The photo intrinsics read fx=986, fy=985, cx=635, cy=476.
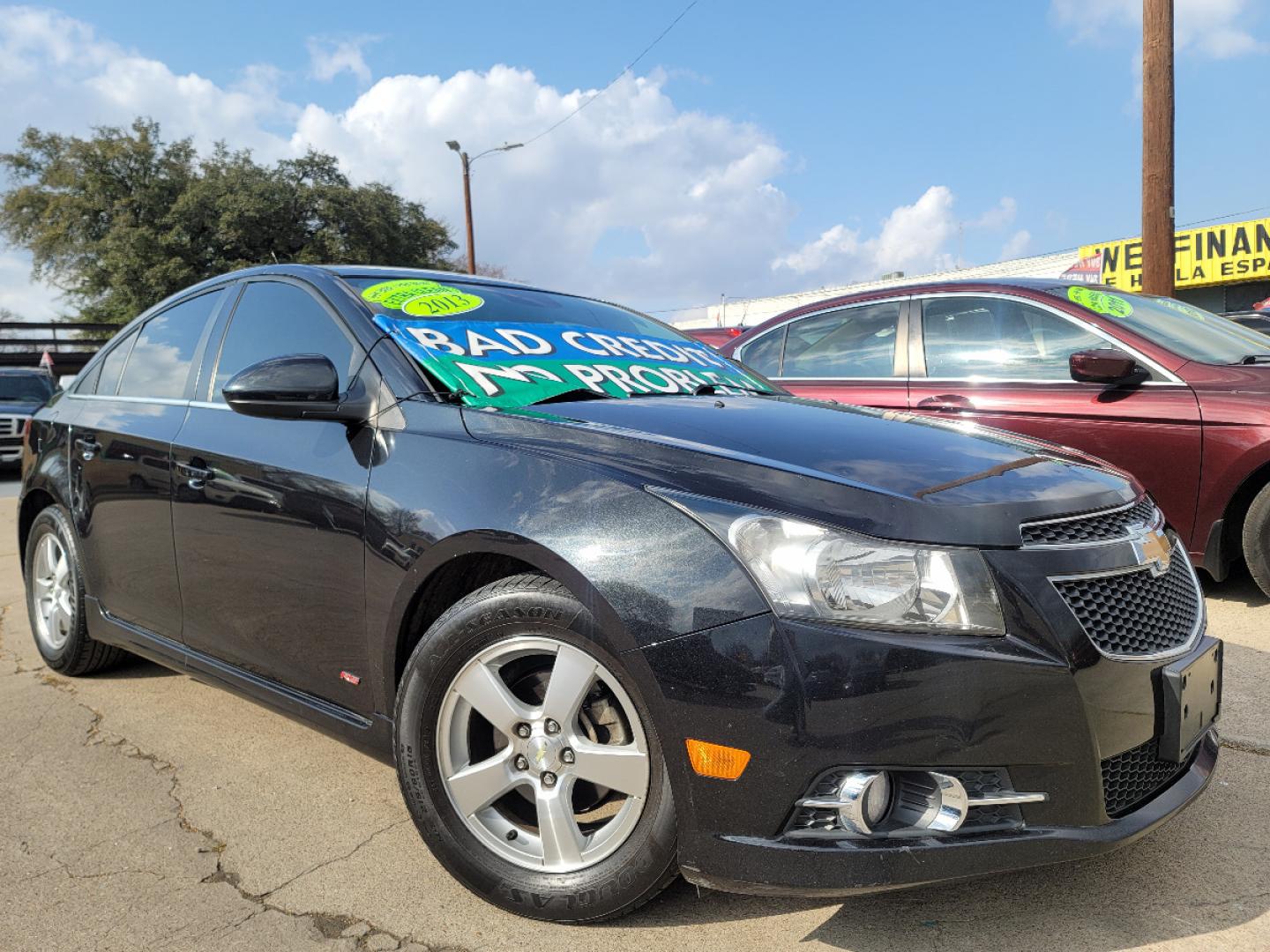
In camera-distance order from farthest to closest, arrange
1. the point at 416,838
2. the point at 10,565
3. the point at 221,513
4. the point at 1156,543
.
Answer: the point at 10,565 → the point at 221,513 → the point at 416,838 → the point at 1156,543

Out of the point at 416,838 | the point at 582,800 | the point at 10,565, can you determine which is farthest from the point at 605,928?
the point at 10,565

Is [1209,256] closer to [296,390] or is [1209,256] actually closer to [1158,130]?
[1158,130]

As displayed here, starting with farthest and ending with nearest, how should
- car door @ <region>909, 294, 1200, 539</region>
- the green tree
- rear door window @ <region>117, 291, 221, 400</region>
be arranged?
1. the green tree
2. car door @ <region>909, 294, 1200, 539</region>
3. rear door window @ <region>117, 291, 221, 400</region>

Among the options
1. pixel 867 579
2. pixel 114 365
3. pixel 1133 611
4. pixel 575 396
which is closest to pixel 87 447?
pixel 114 365

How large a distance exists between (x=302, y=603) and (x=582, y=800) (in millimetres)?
965

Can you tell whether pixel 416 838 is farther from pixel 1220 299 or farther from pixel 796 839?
pixel 1220 299

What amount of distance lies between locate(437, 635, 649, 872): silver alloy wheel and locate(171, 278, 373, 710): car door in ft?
1.37

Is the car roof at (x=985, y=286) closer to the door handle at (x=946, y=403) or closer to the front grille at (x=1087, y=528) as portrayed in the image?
the door handle at (x=946, y=403)

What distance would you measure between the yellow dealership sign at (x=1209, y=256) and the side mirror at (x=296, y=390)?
25.8 m

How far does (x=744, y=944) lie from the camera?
2.02 m

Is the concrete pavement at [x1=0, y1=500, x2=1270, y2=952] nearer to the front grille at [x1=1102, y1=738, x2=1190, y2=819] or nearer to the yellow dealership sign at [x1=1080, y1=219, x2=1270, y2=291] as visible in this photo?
the front grille at [x1=1102, y1=738, x2=1190, y2=819]

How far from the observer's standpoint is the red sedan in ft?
14.3

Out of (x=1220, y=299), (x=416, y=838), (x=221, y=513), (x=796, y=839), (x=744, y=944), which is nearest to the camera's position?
(x=796, y=839)

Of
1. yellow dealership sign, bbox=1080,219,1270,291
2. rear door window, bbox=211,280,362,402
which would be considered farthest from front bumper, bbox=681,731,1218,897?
yellow dealership sign, bbox=1080,219,1270,291
